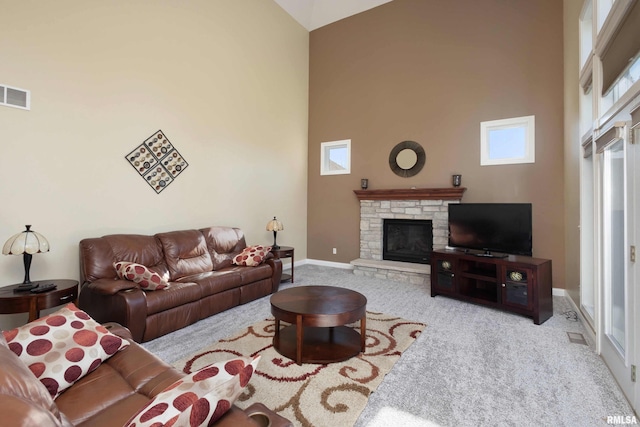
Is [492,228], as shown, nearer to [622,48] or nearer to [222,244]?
[622,48]

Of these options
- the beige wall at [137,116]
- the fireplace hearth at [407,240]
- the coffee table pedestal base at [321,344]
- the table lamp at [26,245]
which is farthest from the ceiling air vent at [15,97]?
the fireplace hearth at [407,240]

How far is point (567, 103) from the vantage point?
159 inches

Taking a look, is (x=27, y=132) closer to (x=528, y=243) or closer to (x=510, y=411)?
(x=510, y=411)

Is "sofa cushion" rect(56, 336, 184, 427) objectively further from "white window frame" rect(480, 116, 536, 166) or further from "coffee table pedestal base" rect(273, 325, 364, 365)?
"white window frame" rect(480, 116, 536, 166)

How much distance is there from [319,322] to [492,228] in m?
2.87

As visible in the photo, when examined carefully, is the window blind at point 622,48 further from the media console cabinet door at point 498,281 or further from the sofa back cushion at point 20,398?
the sofa back cushion at point 20,398

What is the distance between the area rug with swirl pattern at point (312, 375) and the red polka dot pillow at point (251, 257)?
119 cm

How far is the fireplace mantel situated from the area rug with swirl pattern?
272 centimetres

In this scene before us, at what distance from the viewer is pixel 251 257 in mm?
4145

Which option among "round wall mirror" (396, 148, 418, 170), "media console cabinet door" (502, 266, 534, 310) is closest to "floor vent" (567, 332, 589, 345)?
"media console cabinet door" (502, 266, 534, 310)

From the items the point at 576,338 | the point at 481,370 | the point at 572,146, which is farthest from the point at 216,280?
the point at 572,146

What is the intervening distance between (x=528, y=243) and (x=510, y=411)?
94.1 inches

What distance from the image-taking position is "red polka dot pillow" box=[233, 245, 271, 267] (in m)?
4.13

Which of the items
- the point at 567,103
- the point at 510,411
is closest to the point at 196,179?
the point at 510,411
